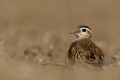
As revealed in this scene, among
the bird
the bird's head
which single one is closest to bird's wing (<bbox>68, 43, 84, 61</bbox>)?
the bird

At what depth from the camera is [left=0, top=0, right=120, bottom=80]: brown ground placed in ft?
47.1

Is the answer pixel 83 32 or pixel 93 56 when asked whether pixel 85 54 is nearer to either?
pixel 93 56

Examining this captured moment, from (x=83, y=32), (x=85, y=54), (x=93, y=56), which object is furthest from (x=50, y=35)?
(x=93, y=56)

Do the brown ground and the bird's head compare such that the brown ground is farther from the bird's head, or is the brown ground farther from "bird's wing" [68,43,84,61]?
the bird's head

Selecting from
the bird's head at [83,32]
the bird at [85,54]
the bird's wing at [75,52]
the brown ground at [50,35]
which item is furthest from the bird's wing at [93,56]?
the bird's head at [83,32]

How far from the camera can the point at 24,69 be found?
14.5 m

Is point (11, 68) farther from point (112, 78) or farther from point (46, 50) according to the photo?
point (46, 50)

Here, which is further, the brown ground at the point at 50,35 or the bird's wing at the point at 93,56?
the bird's wing at the point at 93,56

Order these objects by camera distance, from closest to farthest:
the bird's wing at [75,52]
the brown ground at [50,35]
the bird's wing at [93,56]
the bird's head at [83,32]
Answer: the brown ground at [50,35] → the bird's wing at [93,56] → the bird's wing at [75,52] → the bird's head at [83,32]

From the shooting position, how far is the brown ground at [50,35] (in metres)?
14.4

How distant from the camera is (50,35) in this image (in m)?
24.5

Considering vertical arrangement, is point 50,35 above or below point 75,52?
above

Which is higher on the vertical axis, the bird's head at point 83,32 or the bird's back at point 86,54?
the bird's head at point 83,32

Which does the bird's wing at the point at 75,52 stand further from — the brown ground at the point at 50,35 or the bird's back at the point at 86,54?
the brown ground at the point at 50,35
